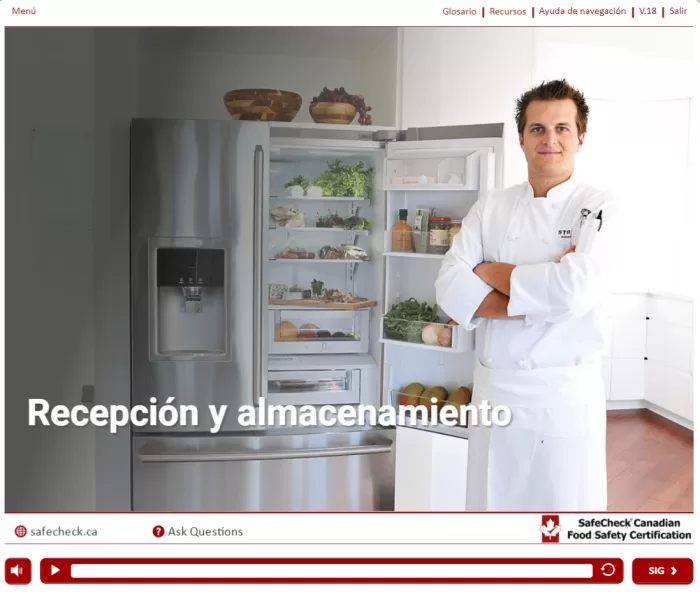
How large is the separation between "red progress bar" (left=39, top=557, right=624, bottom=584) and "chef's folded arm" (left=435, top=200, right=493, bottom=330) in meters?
0.47

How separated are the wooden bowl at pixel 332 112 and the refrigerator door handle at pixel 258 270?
17cm

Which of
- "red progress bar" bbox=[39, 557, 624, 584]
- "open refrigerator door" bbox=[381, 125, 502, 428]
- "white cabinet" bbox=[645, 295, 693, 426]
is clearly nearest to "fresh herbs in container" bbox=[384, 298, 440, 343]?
"open refrigerator door" bbox=[381, 125, 502, 428]

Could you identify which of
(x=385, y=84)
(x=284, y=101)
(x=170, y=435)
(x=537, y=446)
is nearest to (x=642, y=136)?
(x=385, y=84)

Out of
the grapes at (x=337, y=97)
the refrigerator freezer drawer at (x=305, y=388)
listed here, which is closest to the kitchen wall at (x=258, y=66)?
the grapes at (x=337, y=97)

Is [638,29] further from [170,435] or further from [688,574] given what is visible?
[170,435]

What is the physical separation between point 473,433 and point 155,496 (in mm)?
895

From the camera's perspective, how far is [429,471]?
178 cm

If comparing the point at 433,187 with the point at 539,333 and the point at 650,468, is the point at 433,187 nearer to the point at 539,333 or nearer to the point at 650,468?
the point at 539,333

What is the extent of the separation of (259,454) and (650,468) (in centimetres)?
106

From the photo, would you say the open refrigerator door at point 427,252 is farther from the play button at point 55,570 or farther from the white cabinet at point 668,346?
the white cabinet at point 668,346

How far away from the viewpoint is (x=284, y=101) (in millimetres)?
1756

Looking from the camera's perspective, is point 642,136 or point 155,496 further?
point 642,136

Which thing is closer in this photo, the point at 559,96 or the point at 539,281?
the point at 539,281
